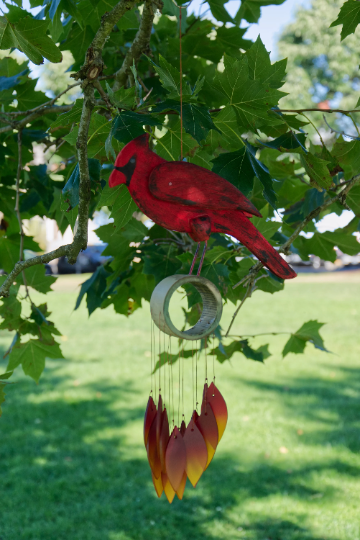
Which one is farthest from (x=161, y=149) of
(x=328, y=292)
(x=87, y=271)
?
(x=87, y=271)

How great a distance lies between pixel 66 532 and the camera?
10.3ft

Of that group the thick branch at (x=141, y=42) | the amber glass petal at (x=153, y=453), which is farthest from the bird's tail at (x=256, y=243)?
the thick branch at (x=141, y=42)

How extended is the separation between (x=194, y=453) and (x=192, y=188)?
1.96ft

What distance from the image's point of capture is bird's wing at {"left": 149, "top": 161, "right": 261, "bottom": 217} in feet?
3.58

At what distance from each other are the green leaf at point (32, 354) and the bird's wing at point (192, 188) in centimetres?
104

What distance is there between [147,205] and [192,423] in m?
0.52

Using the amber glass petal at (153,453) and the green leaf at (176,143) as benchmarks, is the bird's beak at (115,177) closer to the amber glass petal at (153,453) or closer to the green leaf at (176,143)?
the green leaf at (176,143)

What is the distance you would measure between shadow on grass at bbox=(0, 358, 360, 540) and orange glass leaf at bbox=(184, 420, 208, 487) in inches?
87.6

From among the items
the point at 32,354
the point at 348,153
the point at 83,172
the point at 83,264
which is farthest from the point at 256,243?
the point at 83,264

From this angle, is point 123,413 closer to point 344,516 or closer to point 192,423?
point 344,516

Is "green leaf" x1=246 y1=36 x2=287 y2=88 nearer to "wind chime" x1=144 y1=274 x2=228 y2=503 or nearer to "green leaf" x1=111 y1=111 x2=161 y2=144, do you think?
"green leaf" x1=111 y1=111 x2=161 y2=144

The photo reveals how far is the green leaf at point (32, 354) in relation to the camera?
1.92m

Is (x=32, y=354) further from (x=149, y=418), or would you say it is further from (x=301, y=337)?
(x=301, y=337)

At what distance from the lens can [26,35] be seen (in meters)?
1.28
